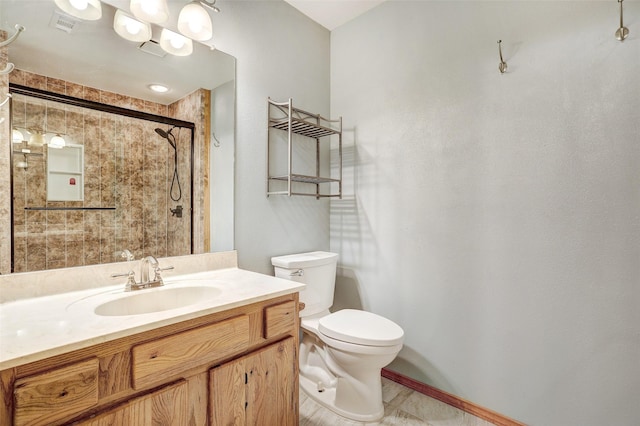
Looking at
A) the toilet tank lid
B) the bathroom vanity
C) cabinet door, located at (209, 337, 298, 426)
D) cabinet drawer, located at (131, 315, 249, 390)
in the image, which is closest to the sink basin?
the bathroom vanity

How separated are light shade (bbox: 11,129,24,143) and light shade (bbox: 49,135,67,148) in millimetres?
79

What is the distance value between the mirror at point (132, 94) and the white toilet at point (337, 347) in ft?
1.87

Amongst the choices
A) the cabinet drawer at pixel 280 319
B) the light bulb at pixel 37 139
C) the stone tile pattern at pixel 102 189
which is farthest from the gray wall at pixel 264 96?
the light bulb at pixel 37 139

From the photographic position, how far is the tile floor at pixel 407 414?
158 centimetres

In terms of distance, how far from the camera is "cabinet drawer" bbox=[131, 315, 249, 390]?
85cm

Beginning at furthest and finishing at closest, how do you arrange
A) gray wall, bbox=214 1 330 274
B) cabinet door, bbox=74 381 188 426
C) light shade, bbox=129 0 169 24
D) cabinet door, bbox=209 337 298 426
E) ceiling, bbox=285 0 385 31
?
ceiling, bbox=285 0 385 31, gray wall, bbox=214 1 330 274, light shade, bbox=129 0 169 24, cabinet door, bbox=209 337 298 426, cabinet door, bbox=74 381 188 426

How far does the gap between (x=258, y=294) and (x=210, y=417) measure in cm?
41

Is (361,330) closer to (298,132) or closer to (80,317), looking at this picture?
(80,317)

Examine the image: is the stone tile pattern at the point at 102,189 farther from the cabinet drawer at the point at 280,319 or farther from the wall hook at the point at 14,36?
the cabinet drawer at the point at 280,319

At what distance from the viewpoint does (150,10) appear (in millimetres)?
1272

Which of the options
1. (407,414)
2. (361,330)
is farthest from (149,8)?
(407,414)

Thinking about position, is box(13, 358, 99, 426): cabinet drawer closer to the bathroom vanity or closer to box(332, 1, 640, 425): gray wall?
the bathroom vanity

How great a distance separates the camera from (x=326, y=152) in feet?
7.47

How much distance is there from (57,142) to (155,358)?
2.92ft
